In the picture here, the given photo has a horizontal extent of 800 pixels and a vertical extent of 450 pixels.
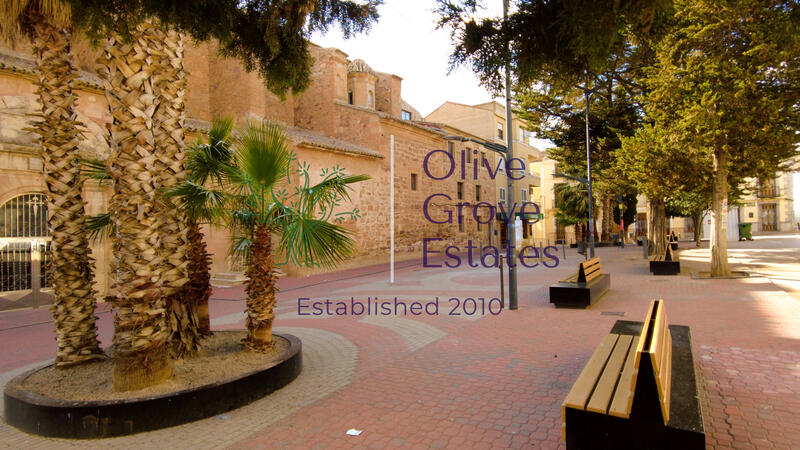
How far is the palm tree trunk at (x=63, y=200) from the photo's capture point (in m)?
5.00

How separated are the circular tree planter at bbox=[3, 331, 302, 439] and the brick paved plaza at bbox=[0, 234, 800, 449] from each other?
0.10 metres

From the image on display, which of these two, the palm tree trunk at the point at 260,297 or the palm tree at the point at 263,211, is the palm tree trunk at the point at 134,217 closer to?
the palm tree at the point at 263,211

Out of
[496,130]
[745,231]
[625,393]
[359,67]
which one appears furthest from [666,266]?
[745,231]

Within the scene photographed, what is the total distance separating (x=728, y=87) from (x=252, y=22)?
39.5 ft

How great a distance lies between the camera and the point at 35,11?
507cm

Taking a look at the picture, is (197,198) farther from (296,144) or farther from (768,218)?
(768,218)

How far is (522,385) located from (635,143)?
476 inches

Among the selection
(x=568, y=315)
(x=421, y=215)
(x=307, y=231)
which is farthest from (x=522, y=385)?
(x=421, y=215)

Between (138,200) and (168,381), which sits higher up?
(138,200)

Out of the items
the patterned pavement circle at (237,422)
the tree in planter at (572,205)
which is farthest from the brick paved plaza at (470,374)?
the tree in planter at (572,205)

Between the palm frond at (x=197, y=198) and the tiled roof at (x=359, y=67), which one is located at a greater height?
the tiled roof at (x=359, y=67)

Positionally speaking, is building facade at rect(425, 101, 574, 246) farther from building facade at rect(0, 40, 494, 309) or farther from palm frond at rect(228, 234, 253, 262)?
palm frond at rect(228, 234, 253, 262)

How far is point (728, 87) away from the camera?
11.6 metres

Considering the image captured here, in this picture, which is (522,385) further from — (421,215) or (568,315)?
(421,215)
